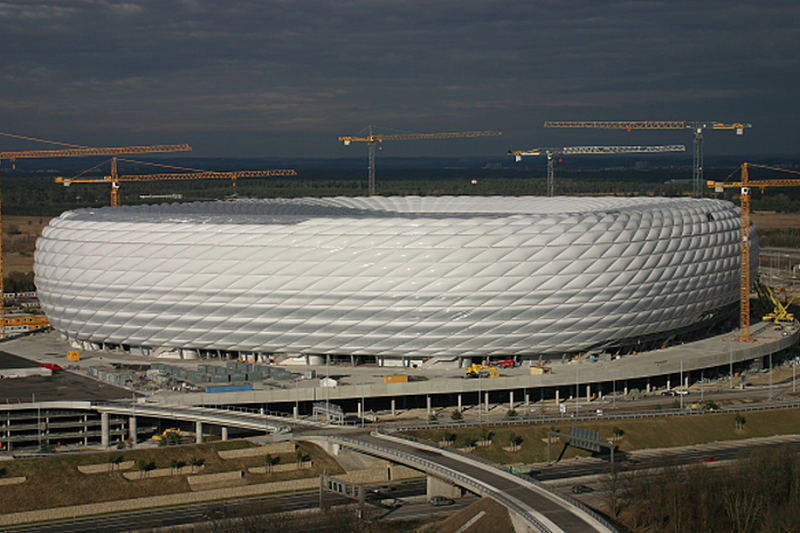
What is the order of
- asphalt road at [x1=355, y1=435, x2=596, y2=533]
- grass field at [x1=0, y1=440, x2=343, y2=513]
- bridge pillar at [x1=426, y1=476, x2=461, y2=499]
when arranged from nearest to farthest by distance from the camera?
asphalt road at [x1=355, y1=435, x2=596, y2=533]
grass field at [x1=0, y1=440, x2=343, y2=513]
bridge pillar at [x1=426, y1=476, x2=461, y2=499]

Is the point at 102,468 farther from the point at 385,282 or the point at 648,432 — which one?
the point at 648,432

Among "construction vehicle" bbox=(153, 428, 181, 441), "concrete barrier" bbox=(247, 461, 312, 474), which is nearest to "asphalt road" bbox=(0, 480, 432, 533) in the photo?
"concrete barrier" bbox=(247, 461, 312, 474)

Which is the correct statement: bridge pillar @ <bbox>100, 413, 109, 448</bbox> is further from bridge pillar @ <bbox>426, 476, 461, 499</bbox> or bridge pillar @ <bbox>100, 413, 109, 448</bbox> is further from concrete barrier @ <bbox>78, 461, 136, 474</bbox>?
bridge pillar @ <bbox>426, 476, 461, 499</bbox>

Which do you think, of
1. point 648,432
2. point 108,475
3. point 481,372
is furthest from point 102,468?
point 648,432

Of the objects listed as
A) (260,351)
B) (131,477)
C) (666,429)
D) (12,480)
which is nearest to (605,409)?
(666,429)

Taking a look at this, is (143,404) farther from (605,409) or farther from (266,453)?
(605,409)

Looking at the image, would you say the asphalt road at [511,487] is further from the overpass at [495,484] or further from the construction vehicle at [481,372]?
the construction vehicle at [481,372]
